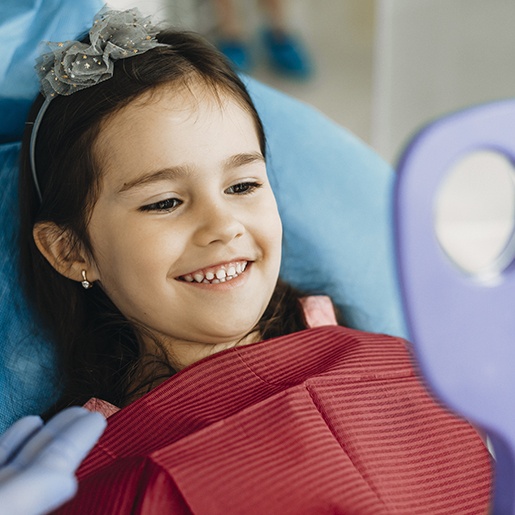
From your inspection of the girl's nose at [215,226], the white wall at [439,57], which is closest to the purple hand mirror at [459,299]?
the girl's nose at [215,226]

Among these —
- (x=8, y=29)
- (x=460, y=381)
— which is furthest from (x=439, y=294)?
(x=8, y=29)

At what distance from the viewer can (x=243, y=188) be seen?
1.02 metres

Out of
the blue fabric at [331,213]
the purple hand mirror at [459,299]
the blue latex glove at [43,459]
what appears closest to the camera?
the purple hand mirror at [459,299]

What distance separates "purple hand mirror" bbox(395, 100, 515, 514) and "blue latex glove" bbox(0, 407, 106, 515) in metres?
0.30

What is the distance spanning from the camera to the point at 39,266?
113cm

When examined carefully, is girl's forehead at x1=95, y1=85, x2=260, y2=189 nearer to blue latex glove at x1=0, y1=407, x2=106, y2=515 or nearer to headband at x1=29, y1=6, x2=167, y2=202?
headband at x1=29, y1=6, x2=167, y2=202

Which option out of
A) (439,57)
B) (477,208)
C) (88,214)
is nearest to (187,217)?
(88,214)

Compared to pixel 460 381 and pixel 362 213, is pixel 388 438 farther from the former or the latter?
pixel 362 213

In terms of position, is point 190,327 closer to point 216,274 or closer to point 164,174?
point 216,274

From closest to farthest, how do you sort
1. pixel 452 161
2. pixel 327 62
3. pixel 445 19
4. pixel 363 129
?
pixel 452 161
pixel 445 19
pixel 363 129
pixel 327 62

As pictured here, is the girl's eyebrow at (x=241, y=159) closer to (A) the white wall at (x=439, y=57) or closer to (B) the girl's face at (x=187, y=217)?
(B) the girl's face at (x=187, y=217)

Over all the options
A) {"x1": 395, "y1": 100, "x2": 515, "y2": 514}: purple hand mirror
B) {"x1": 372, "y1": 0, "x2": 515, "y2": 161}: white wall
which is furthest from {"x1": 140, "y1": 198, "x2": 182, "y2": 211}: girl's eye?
{"x1": 372, "y1": 0, "x2": 515, "y2": 161}: white wall

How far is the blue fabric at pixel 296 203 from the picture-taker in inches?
44.6

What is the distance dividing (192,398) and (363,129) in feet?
6.06
